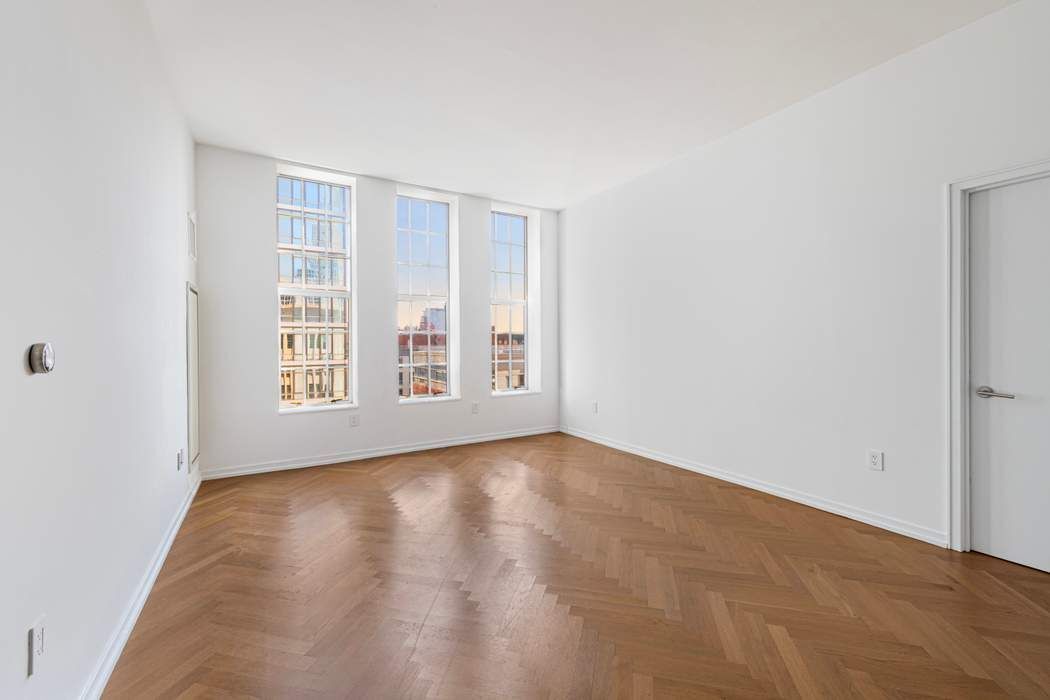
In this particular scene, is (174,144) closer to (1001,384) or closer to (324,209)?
(324,209)

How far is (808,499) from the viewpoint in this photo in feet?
11.9

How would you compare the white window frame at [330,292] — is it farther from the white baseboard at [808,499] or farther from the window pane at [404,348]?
the white baseboard at [808,499]

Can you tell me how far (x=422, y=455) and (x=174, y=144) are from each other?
11.3ft

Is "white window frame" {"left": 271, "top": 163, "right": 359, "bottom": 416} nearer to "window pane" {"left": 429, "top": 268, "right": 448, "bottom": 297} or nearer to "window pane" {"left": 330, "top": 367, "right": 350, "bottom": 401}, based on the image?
"window pane" {"left": 330, "top": 367, "right": 350, "bottom": 401}

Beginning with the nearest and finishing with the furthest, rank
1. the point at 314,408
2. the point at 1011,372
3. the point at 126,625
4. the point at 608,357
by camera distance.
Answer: the point at 126,625 → the point at 1011,372 → the point at 314,408 → the point at 608,357

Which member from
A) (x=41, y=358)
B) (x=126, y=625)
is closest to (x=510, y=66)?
(x=41, y=358)

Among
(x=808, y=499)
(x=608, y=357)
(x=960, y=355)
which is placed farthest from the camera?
(x=608, y=357)

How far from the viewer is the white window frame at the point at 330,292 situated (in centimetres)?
473

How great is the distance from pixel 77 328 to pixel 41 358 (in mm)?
359

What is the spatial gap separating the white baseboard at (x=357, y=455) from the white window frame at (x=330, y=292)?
0.48 meters

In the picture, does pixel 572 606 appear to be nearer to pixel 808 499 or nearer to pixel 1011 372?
pixel 808 499

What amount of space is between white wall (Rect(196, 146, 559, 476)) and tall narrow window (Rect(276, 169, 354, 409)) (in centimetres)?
21

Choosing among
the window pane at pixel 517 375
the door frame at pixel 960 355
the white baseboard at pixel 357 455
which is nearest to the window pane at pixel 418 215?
the window pane at pixel 517 375

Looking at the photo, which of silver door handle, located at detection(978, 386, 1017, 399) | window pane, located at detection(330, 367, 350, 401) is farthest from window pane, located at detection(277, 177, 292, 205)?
silver door handle, located at detection(978, 386, 1017, 399)
